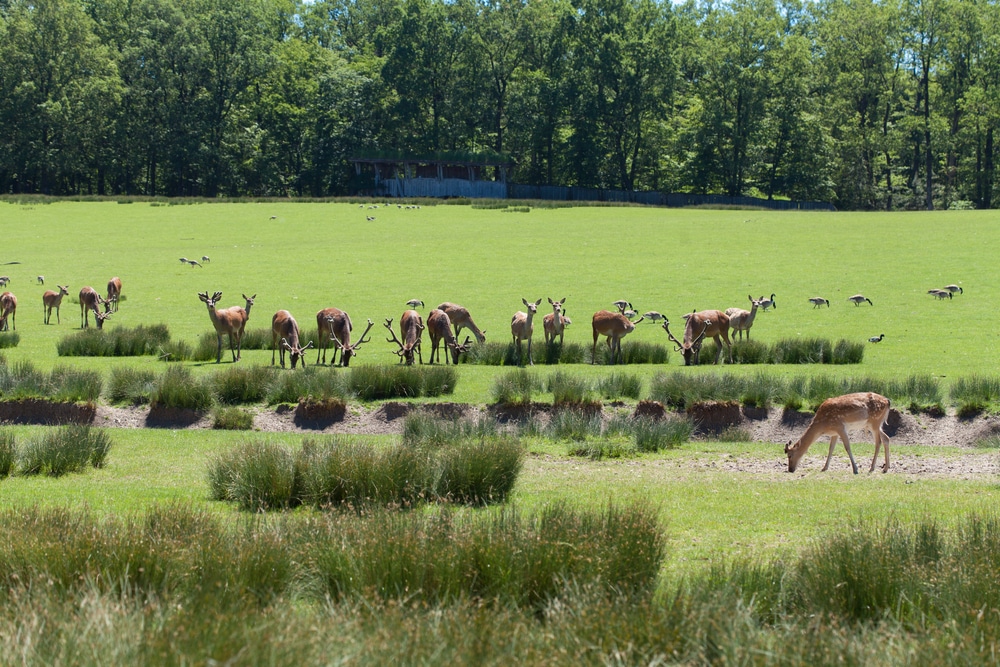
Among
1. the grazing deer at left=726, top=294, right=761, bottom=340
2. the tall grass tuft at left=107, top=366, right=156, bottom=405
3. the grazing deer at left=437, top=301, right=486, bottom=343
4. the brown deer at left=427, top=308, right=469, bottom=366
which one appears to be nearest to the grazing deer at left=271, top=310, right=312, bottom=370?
the brown deer at left=427, top=308, right=469, bottom=366

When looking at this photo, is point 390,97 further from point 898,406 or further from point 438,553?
point 438,553

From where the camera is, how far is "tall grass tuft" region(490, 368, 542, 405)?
63.1 feet

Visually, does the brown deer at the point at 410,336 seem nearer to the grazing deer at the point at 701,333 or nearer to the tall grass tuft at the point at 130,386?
the tall grass tuft at the point at 130,386

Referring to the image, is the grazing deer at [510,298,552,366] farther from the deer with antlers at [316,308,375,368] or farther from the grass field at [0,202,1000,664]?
the deer with antlers at [316,308,375,368]

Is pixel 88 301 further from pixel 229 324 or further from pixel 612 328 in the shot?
pixel 612 328

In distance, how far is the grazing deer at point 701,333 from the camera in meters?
23.4

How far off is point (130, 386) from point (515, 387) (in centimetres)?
744

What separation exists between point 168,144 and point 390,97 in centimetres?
1870

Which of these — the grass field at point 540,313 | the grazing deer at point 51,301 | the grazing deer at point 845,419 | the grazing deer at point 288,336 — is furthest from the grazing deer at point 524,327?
the grazing deer at point 51,301

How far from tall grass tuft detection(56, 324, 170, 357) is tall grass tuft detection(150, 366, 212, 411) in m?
5.78

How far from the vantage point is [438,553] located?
26.1 feet

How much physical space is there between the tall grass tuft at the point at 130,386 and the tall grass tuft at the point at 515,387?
6.63 metres

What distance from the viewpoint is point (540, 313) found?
1179 inches

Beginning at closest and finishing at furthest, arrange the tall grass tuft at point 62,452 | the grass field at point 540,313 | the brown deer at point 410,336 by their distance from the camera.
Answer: the grass field at point 540,313, the tall grass tuft at point 62,452, the brown deer at point 410,336
